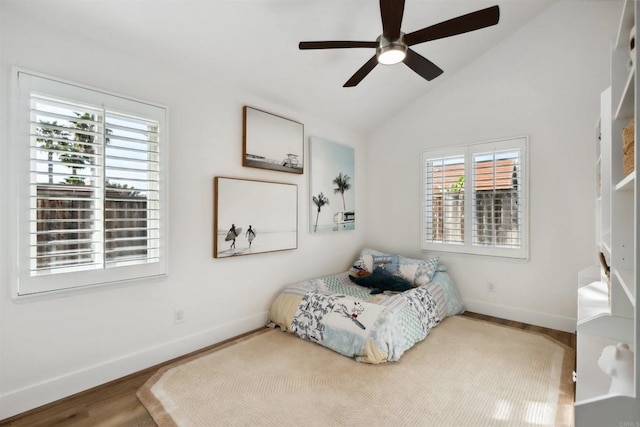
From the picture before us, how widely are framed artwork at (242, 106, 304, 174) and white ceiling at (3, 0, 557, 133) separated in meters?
0.19

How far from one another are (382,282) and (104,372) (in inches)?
103

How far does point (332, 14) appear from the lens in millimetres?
2514

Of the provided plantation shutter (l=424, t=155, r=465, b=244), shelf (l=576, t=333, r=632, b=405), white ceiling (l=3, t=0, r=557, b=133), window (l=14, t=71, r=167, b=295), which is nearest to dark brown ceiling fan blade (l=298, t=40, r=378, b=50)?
white ceiling (l=3, t=0, r=557, b=133)

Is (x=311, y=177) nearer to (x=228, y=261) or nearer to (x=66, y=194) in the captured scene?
(x=228, y=261)

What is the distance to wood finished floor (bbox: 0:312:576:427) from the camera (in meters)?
1.82

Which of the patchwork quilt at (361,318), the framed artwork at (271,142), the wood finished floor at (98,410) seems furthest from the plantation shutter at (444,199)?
the wood finished floor at (98,410)

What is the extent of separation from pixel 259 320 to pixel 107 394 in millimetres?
1383

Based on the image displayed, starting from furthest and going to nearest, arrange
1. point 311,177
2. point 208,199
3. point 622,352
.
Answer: point 311,177
point 208,199
point 622,352

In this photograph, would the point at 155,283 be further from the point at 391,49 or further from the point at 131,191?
the point at 391,49

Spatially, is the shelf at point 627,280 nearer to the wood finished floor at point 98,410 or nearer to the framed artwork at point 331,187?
the wood finished floor at point 98,410

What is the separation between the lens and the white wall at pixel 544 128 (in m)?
3.05

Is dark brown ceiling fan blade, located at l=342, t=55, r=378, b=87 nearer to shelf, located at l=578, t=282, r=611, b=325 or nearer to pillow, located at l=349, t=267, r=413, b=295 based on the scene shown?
shelf, located at l=578, t=282, r=611, b=325

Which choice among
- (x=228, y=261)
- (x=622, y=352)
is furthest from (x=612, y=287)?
(x=228, y=261)

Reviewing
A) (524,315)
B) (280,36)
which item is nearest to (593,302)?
(524,315)
